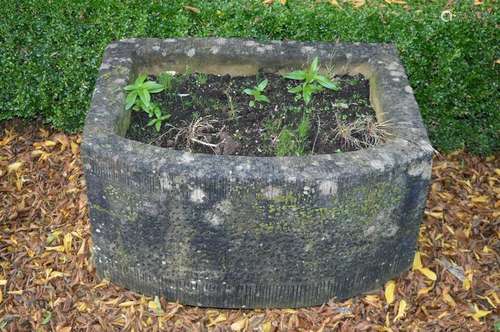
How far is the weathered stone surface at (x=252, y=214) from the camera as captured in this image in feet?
10.3

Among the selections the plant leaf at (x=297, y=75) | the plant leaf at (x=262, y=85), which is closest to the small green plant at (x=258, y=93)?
the plant leaf at (x=262, y=85)

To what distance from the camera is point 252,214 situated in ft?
10.5

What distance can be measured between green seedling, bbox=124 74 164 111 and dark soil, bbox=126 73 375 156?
8 centimetres

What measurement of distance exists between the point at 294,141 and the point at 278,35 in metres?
1.15

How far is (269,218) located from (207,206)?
0.29 m

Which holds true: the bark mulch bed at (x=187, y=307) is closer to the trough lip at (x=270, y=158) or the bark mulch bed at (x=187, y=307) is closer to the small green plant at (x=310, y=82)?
the trough lip at (x=270, y=158)

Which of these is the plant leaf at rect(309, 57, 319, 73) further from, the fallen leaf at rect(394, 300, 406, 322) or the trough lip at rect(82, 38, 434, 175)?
the fallen leaf at rect(394, 300, 406, 322)

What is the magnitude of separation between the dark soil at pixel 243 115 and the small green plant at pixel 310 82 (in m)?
0.05

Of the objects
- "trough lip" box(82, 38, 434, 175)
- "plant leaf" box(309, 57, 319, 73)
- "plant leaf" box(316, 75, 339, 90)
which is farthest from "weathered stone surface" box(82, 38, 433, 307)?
"plant leaf" box(309, 57, 319, 73)

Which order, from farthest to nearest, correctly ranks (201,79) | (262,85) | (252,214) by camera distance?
(201,79)
(262,85)
(252,214)

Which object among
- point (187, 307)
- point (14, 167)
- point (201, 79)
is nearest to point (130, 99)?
point (201, 79)

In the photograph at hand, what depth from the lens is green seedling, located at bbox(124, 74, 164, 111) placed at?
12.0 ft

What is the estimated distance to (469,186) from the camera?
15.2 ft

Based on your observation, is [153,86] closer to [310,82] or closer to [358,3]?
[310,82]
